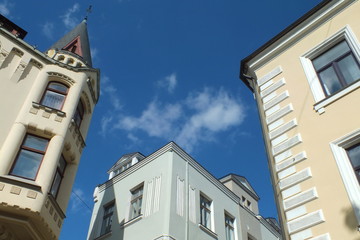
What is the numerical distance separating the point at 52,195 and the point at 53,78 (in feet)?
19.5

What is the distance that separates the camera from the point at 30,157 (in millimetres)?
13023

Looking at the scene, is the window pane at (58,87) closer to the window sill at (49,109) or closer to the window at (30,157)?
the window sill at (49,109)

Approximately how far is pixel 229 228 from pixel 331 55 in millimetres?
13604

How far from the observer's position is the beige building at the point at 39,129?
457 inches

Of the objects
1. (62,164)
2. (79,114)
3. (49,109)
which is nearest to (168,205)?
(62,164)

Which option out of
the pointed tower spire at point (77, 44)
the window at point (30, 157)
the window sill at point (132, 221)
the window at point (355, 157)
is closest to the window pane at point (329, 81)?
the window at point (355, 157)

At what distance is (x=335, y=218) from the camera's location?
24.2 ft

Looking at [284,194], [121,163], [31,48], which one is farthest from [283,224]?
[121,163]

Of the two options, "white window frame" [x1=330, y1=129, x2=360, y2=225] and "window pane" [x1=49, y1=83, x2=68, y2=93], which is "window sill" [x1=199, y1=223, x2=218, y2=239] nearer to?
"window pane" [x1=49, y1=83, x2=68, y2=93]

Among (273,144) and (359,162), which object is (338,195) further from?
(273,144)

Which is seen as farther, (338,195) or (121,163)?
(121,163)

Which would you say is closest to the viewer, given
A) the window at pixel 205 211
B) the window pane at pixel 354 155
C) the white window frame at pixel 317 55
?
the window pane at pixel 354 155

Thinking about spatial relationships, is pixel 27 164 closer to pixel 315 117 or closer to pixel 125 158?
pixel 315 117

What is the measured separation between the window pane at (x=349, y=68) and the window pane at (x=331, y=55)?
1.02 feet
